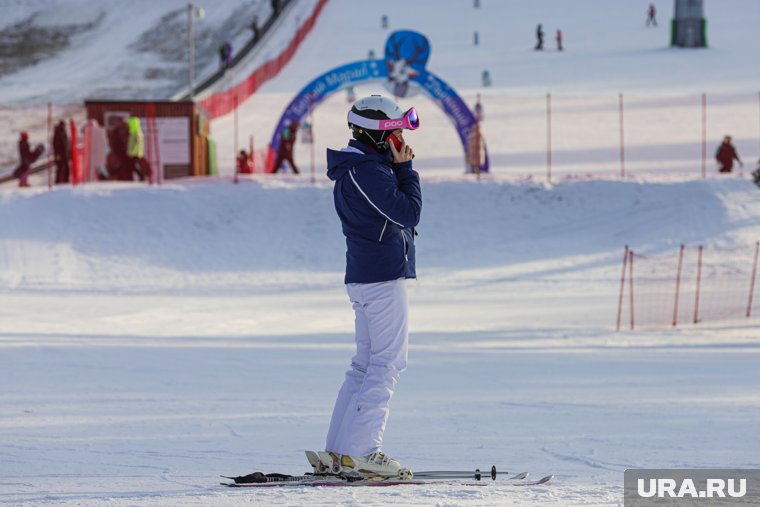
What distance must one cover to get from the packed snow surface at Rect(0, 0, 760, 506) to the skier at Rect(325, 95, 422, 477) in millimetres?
388

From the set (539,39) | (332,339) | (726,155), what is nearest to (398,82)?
(726,155)

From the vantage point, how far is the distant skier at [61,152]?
26.0 metres

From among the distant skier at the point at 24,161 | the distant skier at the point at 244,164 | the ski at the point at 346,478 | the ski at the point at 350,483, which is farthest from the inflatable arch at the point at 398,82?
the ski at the point at 350,483

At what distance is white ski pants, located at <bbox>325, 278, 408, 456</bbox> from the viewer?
6051 millimetres

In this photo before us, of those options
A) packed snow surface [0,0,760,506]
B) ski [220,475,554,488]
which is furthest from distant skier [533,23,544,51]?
ski [220,475,554,488]

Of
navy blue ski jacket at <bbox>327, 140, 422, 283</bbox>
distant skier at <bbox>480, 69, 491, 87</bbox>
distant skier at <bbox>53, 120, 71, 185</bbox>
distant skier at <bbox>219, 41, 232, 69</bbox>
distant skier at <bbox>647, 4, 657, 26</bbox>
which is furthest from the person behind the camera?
distant skier at <bbox>647, 4, 657, 26</bbox>

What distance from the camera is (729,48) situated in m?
52.0

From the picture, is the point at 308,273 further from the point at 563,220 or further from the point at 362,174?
the point at 362,174

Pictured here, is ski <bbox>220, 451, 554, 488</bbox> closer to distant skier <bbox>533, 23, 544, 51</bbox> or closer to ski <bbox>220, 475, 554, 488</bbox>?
ski <bbox>220, 475, 554, 488</bbox>

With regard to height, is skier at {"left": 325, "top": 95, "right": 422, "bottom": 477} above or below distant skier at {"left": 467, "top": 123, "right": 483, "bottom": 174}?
below

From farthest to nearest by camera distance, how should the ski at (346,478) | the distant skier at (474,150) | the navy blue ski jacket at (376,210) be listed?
the distant skier at (474,150) → the ski at (346,478) → the navy blue ski jacket at (376,210)

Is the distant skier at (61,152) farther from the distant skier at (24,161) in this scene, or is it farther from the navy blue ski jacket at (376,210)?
the navy blue ski jacket at (376,210)

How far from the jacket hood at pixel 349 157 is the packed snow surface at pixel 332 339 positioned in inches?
50.4

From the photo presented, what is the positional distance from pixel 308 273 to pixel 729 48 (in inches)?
1336
